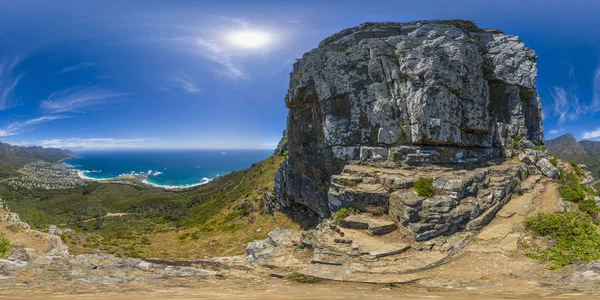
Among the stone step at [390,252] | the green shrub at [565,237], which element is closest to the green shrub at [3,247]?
the stone step at [390,252]

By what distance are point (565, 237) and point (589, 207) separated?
5515 mm

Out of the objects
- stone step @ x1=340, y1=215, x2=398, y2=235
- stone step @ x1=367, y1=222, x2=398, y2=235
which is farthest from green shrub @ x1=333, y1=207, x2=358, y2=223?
stone step @ x1=367, y1=222, x2=398, y2=235

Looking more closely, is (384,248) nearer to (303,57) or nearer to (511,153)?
(511,153)

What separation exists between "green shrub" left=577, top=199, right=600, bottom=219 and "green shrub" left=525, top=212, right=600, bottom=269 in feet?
5.37

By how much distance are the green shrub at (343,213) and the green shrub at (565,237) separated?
934 centimetres

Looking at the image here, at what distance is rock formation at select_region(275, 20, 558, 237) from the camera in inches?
766

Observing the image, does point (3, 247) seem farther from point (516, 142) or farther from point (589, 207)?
point (516, 142)

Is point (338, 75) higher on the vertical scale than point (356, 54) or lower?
lower

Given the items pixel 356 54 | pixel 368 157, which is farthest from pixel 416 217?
pixel 356 54

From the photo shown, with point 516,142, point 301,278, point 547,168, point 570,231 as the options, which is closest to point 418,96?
point 516,142

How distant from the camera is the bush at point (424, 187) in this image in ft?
54.9

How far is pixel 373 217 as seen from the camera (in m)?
17.4

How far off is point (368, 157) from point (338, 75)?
26.7 feet

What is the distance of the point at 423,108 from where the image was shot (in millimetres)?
20250
